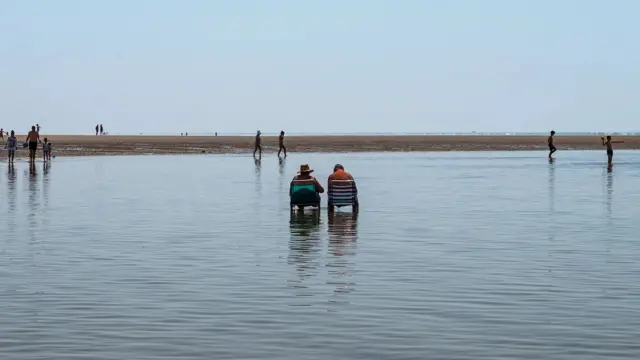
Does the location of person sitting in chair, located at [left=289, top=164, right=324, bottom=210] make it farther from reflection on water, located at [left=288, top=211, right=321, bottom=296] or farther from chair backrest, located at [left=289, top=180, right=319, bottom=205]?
reflection on water, located at [left=288, top=211, right=321, bottom=296]

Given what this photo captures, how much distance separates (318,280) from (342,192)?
12.4 metres

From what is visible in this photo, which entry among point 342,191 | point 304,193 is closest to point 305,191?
point 304,193

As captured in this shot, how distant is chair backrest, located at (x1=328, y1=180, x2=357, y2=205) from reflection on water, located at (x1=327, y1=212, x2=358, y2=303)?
0.34m

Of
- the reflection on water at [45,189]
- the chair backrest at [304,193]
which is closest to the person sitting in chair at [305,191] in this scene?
the chair backrest at [304,193]

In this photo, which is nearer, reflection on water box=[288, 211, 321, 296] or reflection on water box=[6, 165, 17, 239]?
reflection on water box=[288, 211, 321, 296]

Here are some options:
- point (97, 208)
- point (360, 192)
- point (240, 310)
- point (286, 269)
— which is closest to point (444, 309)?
point (240, 310)

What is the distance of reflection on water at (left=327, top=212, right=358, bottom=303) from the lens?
A: 15719mm

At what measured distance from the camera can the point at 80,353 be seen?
11125mm

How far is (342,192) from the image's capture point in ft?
93.4

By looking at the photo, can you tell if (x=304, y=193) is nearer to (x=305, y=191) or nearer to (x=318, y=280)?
(x=305, y=191)

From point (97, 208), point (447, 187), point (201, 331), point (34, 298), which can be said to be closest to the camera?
point (201, 331)

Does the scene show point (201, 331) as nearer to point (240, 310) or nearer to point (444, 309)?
point (240, 310)

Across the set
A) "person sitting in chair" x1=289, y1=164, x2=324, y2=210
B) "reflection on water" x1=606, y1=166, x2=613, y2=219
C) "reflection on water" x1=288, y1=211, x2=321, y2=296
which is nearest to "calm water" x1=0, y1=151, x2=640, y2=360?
"reflection on water" x1=288, y1=211, x2=321, y2=296

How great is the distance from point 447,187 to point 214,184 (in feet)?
29.3
